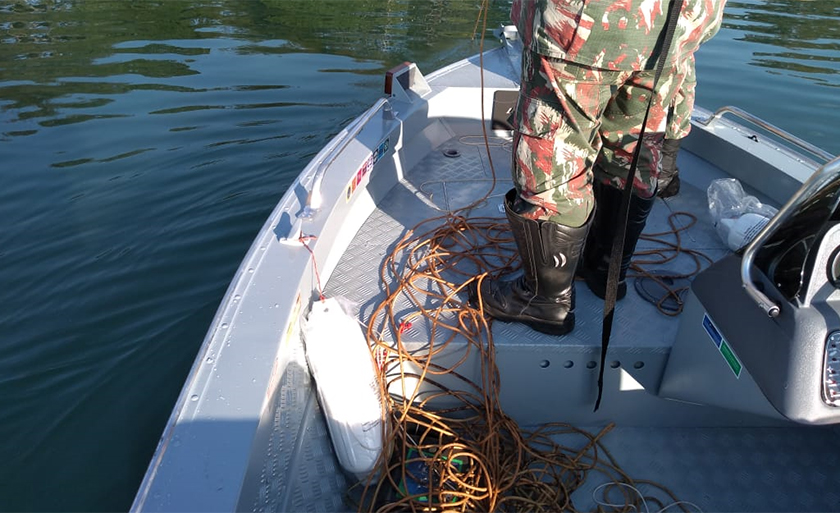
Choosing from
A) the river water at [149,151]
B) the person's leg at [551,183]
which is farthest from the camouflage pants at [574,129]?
the river water at [149,151]

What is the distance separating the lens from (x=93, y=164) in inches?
193

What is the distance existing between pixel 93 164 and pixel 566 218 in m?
4.48

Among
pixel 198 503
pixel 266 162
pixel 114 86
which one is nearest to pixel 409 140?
pixel 266 162

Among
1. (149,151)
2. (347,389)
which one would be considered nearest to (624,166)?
(347,389)

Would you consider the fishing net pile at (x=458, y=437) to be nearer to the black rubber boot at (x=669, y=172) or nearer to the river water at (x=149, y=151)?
the black rubber boot at (x=669, y=172)

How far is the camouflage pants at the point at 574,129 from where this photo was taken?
1.64 m

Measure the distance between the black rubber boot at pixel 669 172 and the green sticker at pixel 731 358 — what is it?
1.41 metres

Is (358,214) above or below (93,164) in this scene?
above

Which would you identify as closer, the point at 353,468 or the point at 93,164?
the point at 353,468

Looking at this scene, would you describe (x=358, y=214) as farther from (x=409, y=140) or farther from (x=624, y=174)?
(x=624, y=174)

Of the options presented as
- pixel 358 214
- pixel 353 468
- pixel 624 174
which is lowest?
pixel 353 468

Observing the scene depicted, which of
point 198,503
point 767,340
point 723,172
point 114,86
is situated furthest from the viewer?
point 114,86

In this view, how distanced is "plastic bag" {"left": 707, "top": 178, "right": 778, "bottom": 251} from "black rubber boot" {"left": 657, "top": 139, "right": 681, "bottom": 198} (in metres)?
0.18

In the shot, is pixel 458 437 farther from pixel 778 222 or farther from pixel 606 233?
pixel 778 222
